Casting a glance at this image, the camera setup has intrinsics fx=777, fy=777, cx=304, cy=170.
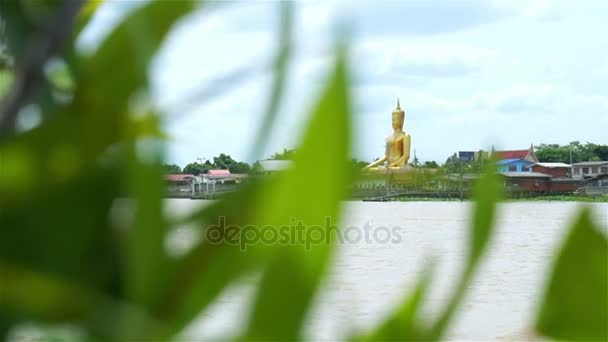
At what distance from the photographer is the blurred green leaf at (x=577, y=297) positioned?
0.15 m

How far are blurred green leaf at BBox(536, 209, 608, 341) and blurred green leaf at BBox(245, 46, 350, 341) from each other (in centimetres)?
6

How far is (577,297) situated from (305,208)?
0.24 ft

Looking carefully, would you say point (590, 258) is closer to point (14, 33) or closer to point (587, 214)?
point (587, 214)

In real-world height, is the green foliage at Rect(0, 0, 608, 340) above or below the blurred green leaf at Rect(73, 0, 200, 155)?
below

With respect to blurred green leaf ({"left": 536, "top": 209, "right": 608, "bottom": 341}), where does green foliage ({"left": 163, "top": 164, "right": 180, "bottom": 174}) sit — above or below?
above

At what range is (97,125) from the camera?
0.15 meters

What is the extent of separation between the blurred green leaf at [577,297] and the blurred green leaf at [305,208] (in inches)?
2.3

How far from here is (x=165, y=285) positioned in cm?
14

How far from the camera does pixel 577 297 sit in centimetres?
16

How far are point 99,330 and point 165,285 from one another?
0.02 metres

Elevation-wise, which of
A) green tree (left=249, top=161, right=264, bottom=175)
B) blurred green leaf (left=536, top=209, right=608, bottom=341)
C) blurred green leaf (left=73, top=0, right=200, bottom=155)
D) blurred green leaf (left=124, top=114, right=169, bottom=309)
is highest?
blurred green leaf (left=73, top=0, right=200, bottom=155)

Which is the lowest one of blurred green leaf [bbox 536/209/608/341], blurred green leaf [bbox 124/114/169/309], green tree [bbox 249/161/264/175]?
blurred green leaf [bbox 536/209/608/341]

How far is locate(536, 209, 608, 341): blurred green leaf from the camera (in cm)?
15

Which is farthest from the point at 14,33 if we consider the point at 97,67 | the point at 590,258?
the point at 590,258
